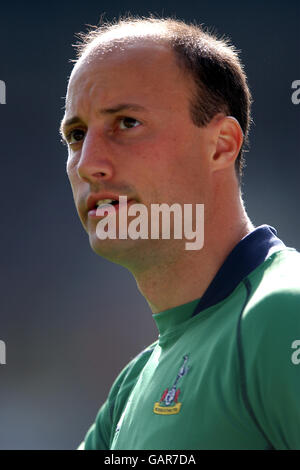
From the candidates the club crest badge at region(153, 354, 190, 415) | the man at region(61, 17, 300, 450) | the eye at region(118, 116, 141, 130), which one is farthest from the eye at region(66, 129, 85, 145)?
the club crest badge at region(153, 354, 190, 415)

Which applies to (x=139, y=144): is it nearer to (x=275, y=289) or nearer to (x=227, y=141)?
(x=227, y=141)

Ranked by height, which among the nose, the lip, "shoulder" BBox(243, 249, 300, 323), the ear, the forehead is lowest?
"shoulder" BBox(243, 249, 300, 323)

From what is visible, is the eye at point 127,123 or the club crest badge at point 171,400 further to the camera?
the eye at point 127,123

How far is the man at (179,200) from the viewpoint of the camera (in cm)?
97

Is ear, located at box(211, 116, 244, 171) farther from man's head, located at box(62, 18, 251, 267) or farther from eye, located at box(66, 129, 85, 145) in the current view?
eye, located at box(66, 129, 85, 145)

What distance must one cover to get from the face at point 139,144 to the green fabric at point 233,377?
185 millimetres

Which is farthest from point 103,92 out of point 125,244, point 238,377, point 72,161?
point 238,377

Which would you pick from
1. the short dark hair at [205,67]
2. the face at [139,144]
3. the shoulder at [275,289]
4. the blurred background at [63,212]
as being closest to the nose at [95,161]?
the face at [139,144]

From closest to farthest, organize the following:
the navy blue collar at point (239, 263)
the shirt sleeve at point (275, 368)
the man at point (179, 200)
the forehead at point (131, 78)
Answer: the shirt sleeve at point (275, 368)
the man at point (179, 200)
the navy blue collar at point (239, 263)
the forehead at point (131, 78)

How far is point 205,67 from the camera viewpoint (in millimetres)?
1292

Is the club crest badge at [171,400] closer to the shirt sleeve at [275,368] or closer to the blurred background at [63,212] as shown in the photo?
the shirt sleeve at [275,368]

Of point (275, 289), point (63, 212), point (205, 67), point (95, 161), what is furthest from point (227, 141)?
point (63, 212)

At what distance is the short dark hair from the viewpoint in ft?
4.11

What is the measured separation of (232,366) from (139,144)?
0.45 meters
